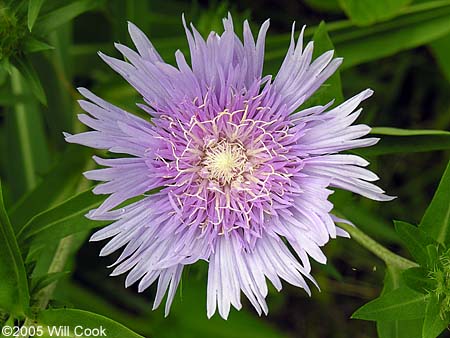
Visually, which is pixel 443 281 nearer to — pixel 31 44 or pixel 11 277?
pixel 11 277

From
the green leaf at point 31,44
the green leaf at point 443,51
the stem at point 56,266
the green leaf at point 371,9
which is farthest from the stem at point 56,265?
the green leaf at point 443,51

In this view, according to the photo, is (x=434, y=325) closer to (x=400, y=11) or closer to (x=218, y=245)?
(x=218, y=245)

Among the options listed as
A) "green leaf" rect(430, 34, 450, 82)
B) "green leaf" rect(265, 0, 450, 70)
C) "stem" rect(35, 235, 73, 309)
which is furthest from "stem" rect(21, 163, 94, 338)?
"green leaf" rect(430, 34, 450, 82)

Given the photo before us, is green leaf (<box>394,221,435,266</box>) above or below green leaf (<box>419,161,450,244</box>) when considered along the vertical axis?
below

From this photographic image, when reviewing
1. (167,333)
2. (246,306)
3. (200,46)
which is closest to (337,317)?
(246,306)

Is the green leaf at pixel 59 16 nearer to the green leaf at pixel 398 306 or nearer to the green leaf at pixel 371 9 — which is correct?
the green leaf at pixel 371 9

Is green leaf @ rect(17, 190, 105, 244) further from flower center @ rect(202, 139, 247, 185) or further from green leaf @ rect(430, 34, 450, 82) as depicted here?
green leaf @ rect(430, 34, 450, 82)
